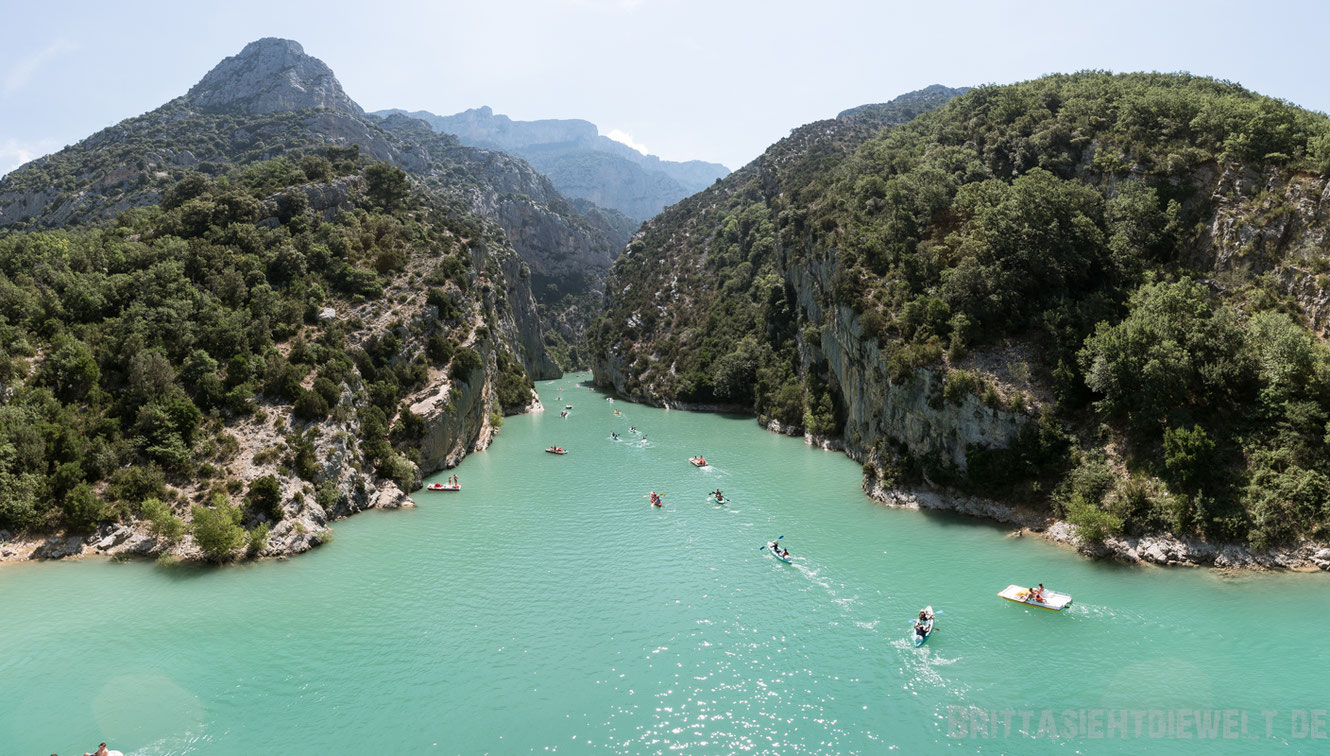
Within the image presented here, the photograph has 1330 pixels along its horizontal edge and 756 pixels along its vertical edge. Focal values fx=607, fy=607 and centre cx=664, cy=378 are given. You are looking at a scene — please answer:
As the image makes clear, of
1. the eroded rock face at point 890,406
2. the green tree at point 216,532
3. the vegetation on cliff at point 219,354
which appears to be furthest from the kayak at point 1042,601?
the green tree at point 216,532

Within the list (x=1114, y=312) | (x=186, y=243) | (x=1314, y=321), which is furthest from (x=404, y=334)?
(x=1314, y=321)

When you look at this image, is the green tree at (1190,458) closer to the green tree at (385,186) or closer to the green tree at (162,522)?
the green tree at (162,522)

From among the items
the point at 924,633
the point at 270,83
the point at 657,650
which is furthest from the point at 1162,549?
the point at 270,83

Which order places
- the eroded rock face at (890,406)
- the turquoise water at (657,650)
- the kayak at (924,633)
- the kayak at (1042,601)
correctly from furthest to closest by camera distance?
the eroded rock face at (890,406), the kayak at (1042,601), the kayak at (924,633), the turquoise water at (657,650)

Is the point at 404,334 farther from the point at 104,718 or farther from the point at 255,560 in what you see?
the point at 104,718

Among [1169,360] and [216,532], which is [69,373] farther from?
[1169,360]
